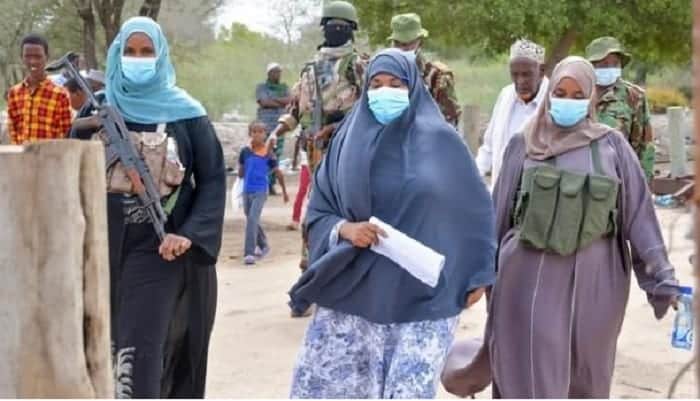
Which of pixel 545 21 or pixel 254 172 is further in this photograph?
pixel 545 21

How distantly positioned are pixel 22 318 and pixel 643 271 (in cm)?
341

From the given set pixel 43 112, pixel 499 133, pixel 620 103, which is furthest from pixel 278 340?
pixel 620 103

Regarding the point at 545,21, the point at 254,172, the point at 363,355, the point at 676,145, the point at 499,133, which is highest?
the point at 499,133

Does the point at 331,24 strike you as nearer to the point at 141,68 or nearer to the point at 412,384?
the point at 141,68

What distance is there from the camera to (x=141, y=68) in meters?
5.74

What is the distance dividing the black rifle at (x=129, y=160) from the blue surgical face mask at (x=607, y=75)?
12.8ft

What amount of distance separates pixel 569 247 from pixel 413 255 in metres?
0.86

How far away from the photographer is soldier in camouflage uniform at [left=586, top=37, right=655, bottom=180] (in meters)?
8.59

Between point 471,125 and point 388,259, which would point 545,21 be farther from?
point 388,259

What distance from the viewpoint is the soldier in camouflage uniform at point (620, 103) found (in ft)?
28.2

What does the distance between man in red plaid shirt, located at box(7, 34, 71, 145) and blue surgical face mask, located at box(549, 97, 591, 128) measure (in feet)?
14.7

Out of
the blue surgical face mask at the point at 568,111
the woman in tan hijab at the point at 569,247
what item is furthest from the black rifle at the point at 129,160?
the blue surgical face mask at the point at 568,111

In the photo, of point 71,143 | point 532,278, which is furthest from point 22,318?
point 532,278

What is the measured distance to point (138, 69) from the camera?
18.8ft
